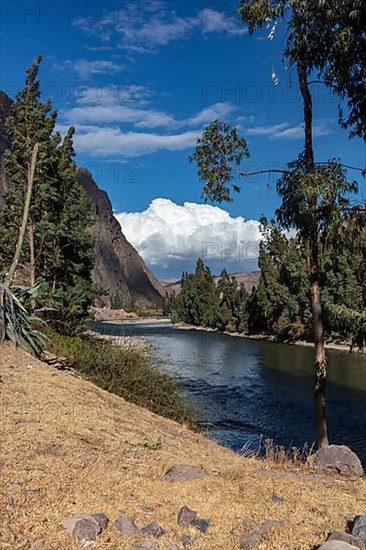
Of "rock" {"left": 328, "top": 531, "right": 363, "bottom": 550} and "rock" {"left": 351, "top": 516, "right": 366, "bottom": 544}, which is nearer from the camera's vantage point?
"rock" {"left": 328, "top": 531, "right": 363, "bottom": 550}

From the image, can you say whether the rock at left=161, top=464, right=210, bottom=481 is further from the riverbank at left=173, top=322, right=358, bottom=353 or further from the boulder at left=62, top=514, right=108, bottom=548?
the riverbank at left=173, top=322, right=358, bottom=353

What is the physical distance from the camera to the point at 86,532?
13.9 ft

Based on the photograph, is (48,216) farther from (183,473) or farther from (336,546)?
(336,546)

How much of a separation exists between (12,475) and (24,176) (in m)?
19.9

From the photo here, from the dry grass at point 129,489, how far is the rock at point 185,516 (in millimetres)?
80

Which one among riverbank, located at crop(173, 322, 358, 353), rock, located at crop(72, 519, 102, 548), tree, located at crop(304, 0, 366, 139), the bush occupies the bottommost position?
riverbank, located at crop(173, 322, 358, 353)

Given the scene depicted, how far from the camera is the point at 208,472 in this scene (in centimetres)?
616

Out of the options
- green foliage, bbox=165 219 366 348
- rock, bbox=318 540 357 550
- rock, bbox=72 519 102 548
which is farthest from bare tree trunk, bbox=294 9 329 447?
green foliage, bbox=165 219 366 348

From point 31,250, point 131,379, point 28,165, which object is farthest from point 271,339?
point 131,379

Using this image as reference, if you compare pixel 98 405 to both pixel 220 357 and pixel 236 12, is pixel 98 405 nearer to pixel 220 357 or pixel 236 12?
pixel 236 12

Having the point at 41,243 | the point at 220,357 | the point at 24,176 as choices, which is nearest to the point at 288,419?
the point at 41,243

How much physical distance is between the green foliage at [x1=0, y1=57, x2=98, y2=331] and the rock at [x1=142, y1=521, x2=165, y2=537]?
50.1 ft

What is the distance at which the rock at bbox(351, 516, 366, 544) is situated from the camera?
4320 millimetres

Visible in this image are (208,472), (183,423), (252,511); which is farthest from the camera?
(183,423)
